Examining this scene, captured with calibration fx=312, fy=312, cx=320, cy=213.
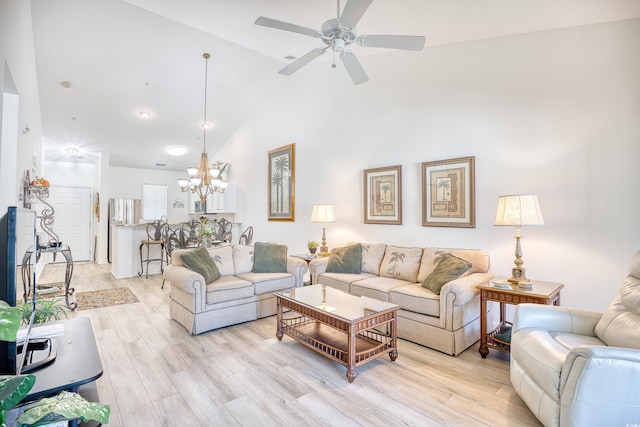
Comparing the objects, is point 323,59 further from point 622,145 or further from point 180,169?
point 180,169

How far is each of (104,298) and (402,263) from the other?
4.37 metres

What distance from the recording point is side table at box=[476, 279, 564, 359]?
8.51ft

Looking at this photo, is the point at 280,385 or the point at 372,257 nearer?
the point at 280,385

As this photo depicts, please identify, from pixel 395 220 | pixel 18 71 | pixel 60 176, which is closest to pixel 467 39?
pixel 395 220

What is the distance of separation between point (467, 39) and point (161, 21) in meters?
3.82

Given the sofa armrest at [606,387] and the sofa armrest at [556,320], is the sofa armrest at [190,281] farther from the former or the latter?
the sofa armrest at [606,387]

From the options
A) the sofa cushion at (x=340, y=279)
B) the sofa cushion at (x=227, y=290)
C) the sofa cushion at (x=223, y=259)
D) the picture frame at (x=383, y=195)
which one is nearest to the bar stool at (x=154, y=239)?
the sofa cushion at (x=223, y=259)

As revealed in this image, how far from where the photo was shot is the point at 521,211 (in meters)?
2.73

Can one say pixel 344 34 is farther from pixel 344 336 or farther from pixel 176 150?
pixel 176 150

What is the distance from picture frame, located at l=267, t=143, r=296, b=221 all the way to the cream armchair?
433 cm

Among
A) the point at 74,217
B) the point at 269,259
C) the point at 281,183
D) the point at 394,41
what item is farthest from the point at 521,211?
the point at 74,217

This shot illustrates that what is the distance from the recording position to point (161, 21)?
4098 millimetres

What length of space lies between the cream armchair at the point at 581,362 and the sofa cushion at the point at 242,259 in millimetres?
3067

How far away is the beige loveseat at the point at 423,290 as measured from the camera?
9.37ft
